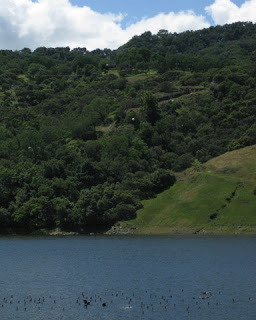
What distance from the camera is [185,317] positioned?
53.7m

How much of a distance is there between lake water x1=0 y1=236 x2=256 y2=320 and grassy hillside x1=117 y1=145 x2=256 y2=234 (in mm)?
15262

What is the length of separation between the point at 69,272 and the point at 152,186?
76.2m

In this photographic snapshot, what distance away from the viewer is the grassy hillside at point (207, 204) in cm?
12925

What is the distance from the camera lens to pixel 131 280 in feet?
238

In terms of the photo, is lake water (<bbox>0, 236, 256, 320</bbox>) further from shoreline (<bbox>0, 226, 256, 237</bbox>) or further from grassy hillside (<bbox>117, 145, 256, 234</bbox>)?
grassy hillside (<bbox>117, 145, 256, 234</bbox>)

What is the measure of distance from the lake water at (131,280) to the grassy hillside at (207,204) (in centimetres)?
1526

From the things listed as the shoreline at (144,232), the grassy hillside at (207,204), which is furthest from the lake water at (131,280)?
the grassy hillside at (207,204)

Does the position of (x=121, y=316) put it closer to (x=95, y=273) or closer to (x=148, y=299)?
(x=148, y=299)

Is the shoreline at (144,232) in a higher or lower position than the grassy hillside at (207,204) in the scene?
lower

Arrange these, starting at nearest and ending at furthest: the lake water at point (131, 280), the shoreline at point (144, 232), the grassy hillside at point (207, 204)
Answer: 1. the lake water at point (131, 280)
2. the shoreline at point (144, 232)
3. the grassy hillside at point (207, 204)

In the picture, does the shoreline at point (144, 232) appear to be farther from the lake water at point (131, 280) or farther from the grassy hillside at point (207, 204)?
the lake water at point (131, 280)

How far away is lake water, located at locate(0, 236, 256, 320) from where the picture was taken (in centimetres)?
5650

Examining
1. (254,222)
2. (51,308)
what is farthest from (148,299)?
(254,222)

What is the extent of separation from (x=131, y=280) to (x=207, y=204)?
6830cm
